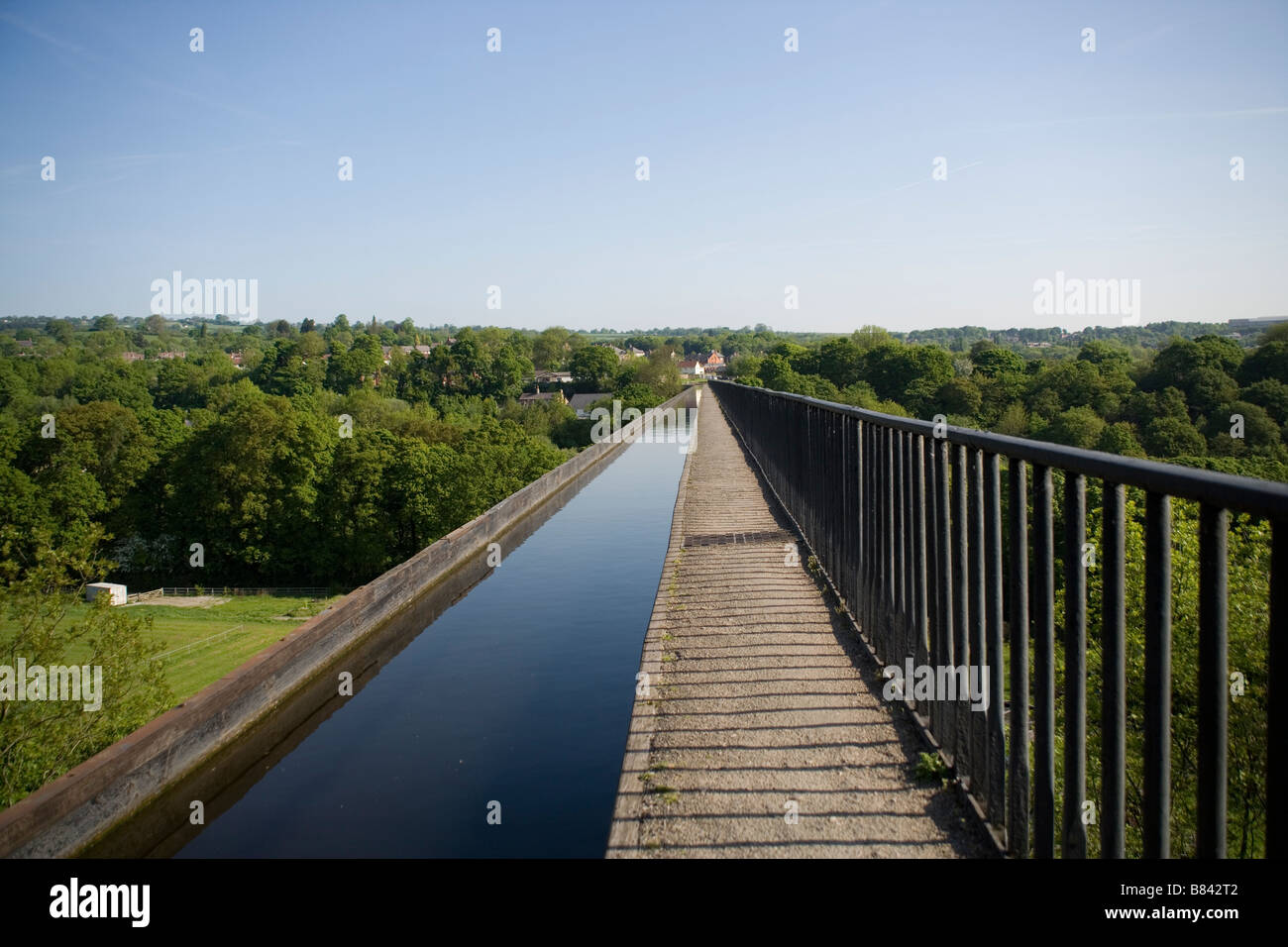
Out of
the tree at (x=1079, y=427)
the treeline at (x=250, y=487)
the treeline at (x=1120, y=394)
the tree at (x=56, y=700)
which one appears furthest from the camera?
the tree at (x=1079, y=427)

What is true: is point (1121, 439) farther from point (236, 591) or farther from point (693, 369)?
point (693, 369)

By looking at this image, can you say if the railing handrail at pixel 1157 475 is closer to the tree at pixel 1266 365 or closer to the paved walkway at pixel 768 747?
the paved walkway at pixel 768 747

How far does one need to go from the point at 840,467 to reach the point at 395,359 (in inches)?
5796

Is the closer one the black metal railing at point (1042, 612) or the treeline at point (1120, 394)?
the black metal railing at point (1042, 612)

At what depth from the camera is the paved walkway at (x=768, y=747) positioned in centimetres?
276

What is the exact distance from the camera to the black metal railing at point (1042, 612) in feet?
5.12

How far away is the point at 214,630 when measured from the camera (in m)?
43.6

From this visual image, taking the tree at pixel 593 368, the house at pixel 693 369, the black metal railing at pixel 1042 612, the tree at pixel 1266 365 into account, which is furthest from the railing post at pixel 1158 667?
the house at pixel 693 369

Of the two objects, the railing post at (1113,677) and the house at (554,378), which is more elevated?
the house at (554,378)

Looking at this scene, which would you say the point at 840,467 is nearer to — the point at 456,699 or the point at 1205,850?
A: the point at 456,699

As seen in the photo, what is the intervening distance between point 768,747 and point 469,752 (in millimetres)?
1248

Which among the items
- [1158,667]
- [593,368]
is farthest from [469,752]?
[593,368]

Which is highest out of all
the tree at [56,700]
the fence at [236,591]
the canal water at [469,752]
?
the canal water at [469,752]

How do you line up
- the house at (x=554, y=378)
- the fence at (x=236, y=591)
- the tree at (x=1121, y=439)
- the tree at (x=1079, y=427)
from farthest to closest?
the house at (x=554, y=378), the tree at (x=1079, y=427), the tree at (x=1121, y=439), the fence at (x=236, y=591)
